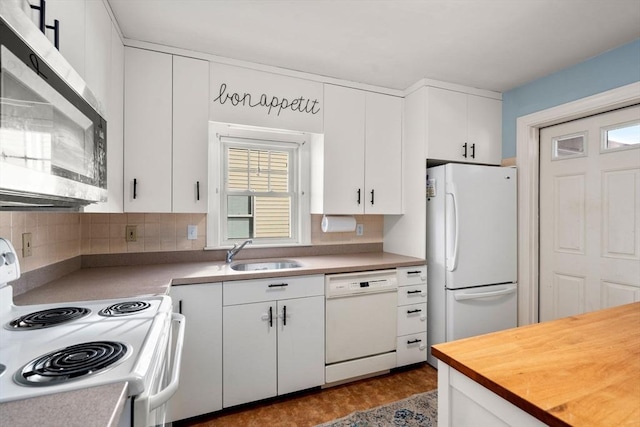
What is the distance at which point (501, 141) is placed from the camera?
2945mm

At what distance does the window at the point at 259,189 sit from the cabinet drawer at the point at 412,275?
884 millimetres

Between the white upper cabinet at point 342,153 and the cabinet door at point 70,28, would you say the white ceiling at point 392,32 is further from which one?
the cabinet door at point 70,28

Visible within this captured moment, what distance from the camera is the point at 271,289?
6.78 feet

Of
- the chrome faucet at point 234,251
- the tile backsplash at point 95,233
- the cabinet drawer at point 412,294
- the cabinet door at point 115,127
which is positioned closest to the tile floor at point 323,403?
the cabinet drawer at point 412,294

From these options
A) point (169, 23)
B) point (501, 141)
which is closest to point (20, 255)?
point (169, 23)

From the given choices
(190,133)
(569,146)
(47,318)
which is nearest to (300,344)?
(47,318)

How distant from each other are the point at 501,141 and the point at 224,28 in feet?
8.46

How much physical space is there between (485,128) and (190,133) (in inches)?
101

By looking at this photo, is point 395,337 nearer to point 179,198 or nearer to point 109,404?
point 179,198

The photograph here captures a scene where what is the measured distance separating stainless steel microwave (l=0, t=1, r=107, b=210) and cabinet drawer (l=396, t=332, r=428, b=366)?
2.35 metres

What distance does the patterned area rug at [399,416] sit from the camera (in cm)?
188

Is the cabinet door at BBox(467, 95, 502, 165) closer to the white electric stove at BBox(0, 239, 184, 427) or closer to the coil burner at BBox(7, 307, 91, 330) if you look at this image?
the white electric stove at BBox(0, 239, 184, 427)

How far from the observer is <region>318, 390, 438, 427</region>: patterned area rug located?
1877 mm

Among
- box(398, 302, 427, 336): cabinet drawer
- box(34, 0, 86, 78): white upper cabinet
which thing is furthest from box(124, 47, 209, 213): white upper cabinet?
box(398, 302, 427, 336): cabinet drawer
